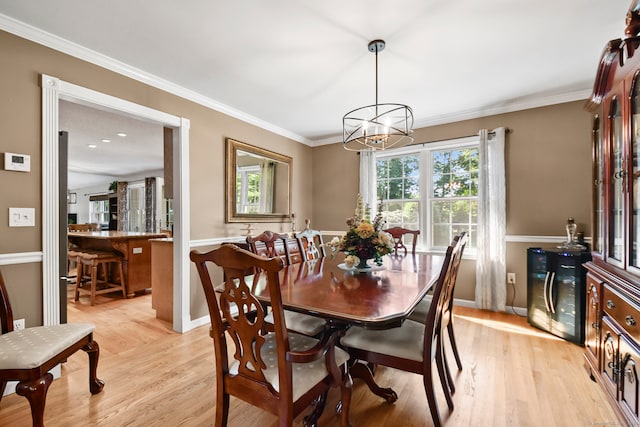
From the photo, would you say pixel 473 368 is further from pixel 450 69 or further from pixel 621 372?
pixel 450 69

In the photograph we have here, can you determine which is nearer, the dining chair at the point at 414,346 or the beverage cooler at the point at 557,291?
the dining chair at the point at 414,346

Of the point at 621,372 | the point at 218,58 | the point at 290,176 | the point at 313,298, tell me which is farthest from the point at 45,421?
the point at 290,176

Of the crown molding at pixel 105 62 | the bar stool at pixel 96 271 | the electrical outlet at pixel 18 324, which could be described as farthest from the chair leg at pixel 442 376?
the bar stool at pixel 96 271

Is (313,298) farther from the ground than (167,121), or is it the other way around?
(167,121)

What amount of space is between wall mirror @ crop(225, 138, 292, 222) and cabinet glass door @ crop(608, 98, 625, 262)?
3.36 m

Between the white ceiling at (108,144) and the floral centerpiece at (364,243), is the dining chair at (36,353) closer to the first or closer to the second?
the floral centerpiece at (364,243)

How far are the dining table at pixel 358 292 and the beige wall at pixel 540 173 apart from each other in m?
1.61

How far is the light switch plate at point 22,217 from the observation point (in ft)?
6.27

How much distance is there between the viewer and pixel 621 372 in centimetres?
154

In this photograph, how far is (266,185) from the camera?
404cm

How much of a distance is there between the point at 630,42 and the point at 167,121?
3366 millimetres

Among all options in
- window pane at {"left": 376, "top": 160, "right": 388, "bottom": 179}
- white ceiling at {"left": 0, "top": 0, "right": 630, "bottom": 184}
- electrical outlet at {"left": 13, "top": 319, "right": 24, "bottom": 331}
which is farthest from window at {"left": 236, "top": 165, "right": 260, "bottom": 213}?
electrical outlet at {"left": 13, "top": 319, "right": 24, "bottom": 331}

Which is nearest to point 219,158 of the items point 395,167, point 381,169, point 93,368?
point 93,368

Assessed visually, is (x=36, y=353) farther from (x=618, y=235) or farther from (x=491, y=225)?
(x=491, y=225)
